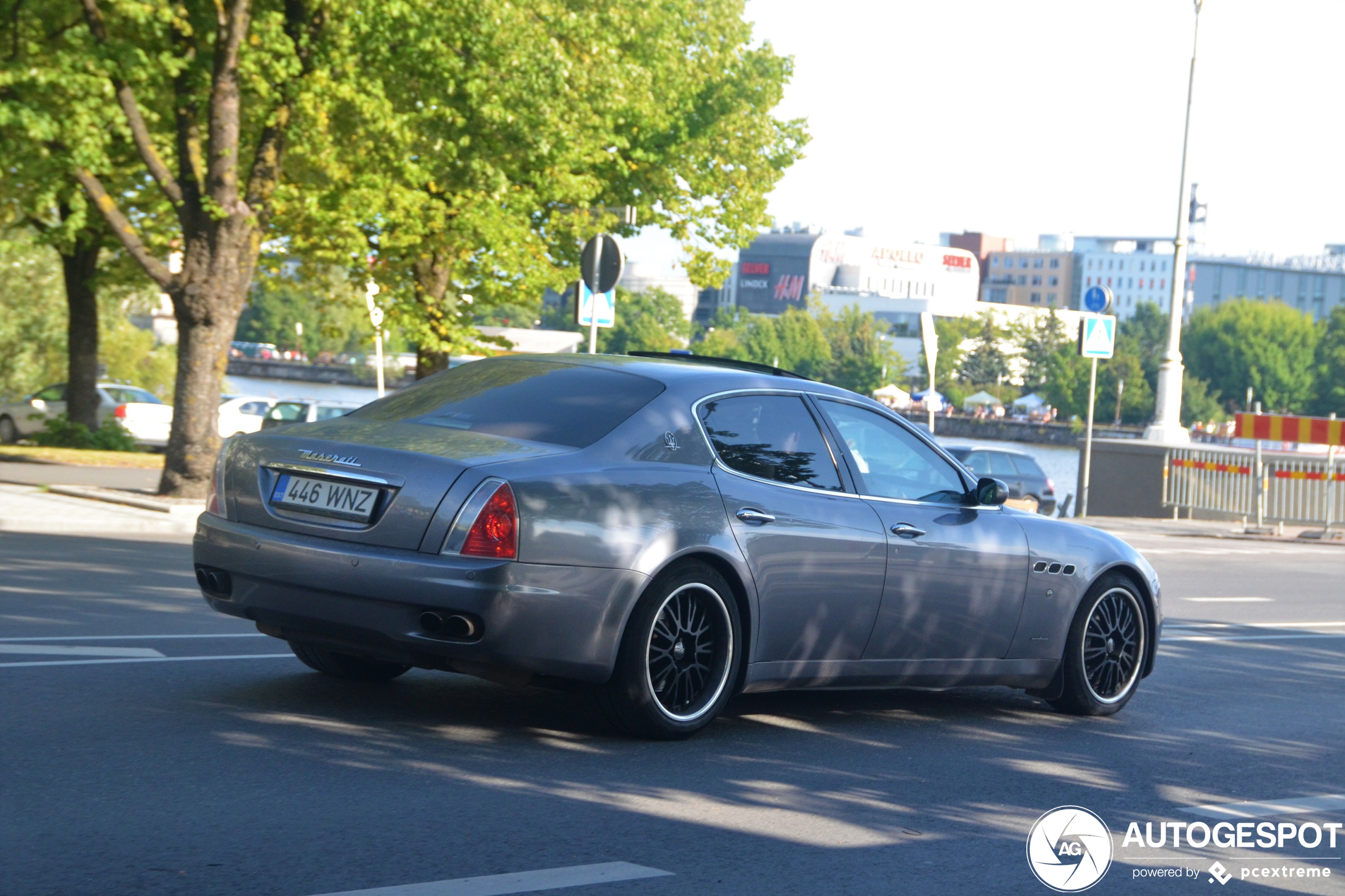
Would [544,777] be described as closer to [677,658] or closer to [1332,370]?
[677,658]

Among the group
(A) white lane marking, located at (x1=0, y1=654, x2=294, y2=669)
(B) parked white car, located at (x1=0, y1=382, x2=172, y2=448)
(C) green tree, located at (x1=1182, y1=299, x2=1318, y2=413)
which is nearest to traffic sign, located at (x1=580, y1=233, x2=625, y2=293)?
(A) white lane marking, located at (x1=0, y1=654, x2=294, y2=669)

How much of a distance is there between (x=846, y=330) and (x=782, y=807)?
120m

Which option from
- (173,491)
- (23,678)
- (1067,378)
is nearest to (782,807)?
(23,678)

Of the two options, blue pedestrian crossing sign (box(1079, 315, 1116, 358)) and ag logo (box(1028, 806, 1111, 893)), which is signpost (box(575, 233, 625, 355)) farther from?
blue pedestrian crossing sign (box(1079, 315, 1116, 358))

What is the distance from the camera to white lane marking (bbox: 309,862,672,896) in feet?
13.4

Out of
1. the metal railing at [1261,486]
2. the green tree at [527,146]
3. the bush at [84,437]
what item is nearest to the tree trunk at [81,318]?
the bush at [84,437]

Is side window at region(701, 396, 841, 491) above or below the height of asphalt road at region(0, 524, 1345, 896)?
above

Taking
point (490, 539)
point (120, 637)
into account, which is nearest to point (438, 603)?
point (490, 539)

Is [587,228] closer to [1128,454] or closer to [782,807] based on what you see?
[1128,454]

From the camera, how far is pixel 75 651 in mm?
7402

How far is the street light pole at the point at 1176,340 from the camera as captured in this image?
28.6 m

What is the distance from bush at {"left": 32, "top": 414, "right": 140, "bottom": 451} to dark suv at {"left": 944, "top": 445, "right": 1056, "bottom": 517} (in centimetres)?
1498

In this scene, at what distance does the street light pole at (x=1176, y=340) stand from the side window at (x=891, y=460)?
22380mm

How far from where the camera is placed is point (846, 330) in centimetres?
12400
